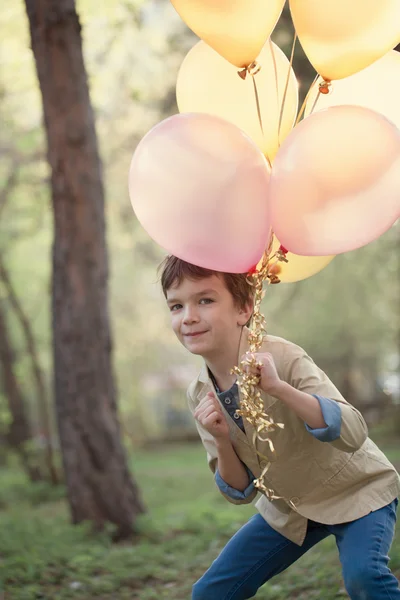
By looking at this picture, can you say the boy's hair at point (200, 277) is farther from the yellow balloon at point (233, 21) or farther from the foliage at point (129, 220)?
the foliage at point (129, 220)

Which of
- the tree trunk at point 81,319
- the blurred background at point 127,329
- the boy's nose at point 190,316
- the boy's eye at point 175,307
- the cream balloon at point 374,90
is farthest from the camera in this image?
the tree trunk at point 81,319

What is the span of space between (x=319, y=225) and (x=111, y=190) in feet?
29.2

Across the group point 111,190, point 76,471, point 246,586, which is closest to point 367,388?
point 111,190

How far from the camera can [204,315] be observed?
7.59 feet

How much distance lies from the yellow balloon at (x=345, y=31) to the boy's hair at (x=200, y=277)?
0.77 metres

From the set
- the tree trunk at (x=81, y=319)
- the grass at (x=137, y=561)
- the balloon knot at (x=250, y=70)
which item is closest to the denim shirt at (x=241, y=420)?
the balloon knot at (x=250, y=70)

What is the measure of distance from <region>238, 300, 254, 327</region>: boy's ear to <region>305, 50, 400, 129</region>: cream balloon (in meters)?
0.78

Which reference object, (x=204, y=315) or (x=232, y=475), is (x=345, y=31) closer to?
(x=204, y=315)

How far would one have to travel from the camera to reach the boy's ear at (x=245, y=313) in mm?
2453

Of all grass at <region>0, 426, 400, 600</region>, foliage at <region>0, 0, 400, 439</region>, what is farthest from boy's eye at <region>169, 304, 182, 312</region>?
foliage at <region>0, 0, 400, 439</region>

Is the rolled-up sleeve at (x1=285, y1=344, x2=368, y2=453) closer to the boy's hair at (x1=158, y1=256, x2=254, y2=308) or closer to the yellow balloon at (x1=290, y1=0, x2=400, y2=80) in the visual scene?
the boy's hair at (x1=158, y1=256, x2=254, y2=308)

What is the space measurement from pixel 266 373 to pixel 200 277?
44cm

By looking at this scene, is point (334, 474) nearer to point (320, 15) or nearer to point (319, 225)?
point (319, 225)

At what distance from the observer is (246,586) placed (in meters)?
2.50
